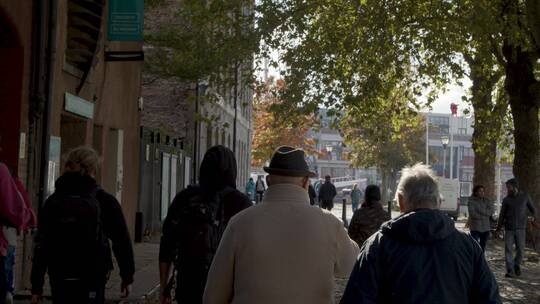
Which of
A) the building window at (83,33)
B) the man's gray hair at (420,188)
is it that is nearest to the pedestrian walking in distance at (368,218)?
the building window at (83,33)

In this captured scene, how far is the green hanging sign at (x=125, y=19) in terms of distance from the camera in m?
15.9

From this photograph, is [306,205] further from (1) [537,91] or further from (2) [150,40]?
(1) [537,91]

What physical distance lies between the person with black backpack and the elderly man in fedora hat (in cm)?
105

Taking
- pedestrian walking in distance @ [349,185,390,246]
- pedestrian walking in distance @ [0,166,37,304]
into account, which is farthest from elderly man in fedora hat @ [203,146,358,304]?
pedestrian walking in distance @ [349,185,390,246]

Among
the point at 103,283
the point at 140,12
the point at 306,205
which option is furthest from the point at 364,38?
the point at 306,205

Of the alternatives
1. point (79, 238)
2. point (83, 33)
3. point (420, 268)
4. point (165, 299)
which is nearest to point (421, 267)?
point (420, 268)

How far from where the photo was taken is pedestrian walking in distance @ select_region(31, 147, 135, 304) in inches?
244

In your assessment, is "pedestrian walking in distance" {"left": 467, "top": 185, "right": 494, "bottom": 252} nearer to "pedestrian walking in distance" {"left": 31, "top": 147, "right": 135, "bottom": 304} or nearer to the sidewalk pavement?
the sidewalk pavement

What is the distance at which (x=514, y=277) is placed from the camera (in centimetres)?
1680

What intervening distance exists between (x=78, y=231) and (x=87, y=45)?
31.5 feet

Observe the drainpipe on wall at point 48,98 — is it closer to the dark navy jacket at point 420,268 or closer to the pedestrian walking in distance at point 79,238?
the pedestrian walking in distance at point 79,238

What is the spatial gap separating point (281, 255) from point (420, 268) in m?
0.67

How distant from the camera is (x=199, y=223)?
575cm

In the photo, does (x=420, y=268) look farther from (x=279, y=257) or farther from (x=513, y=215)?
(x=513, y=215)
